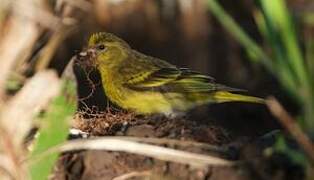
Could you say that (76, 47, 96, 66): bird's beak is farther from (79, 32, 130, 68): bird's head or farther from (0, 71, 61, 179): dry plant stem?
(0, 71, 61, 179): dry plant stem

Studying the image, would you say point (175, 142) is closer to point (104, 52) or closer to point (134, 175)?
point (134, 175)

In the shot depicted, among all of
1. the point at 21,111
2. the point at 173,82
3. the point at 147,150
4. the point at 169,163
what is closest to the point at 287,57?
the point at 173,82

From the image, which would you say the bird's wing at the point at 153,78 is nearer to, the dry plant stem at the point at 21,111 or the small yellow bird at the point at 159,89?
the small yellow bird at the point at 159,89

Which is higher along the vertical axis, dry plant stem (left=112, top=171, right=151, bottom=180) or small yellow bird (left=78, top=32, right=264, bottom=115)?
small yellow bird (left=78, top=32, right=264, bottom=115)

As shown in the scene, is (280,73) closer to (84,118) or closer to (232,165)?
(84,118)

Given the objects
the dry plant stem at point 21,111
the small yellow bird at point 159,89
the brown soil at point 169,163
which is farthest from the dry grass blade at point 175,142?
the small yellow bird at point 159,89

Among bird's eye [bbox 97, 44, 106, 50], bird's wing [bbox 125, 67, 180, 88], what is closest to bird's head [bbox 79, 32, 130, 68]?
bird's eye [bbox 97, 44, 106, 50]

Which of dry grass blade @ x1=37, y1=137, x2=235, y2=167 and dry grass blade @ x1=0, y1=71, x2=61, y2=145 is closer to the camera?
dry grass blade @ x1=37, y1=137, x2=235, y2=167
